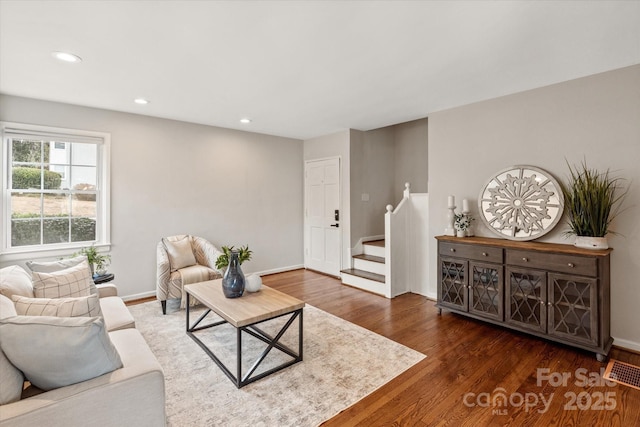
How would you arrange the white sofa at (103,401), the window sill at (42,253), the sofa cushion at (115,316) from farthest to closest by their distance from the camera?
the window sill at (42,253), the sofa cushion at (115,316), the white sofa at (103,401)

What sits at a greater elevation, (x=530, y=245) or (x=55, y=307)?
(x=530, y=245)

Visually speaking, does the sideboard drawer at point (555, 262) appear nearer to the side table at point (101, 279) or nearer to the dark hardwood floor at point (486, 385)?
the dark hardwood floor at point (486, 385)

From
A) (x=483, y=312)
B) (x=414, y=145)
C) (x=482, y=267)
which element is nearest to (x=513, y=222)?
(x=482, y=267)

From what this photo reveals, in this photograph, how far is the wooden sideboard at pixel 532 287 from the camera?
8.36ft

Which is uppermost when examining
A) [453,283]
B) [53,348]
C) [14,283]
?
Answer: [14,283]

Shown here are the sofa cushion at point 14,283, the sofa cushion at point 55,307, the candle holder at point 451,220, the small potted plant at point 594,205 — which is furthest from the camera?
the candle holder at point 451,220

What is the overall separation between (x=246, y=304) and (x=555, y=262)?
2699mm

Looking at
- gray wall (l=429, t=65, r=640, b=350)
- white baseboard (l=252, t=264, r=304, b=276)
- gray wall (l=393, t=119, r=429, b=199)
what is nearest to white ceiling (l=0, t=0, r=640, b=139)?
gray wall (l=429, t=65, r=640, b=350)

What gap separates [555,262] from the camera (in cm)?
272

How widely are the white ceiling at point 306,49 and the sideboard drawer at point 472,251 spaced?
1.64 metres

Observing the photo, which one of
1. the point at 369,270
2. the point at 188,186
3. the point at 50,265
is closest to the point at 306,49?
the point at 50,265

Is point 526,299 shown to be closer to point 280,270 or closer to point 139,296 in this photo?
point 280,270

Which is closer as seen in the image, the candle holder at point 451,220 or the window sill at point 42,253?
the window sill at point 42,253

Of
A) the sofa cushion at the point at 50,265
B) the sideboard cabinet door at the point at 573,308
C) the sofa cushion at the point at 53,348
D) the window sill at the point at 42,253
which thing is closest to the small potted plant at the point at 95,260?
the window sill at the point at 42,253
